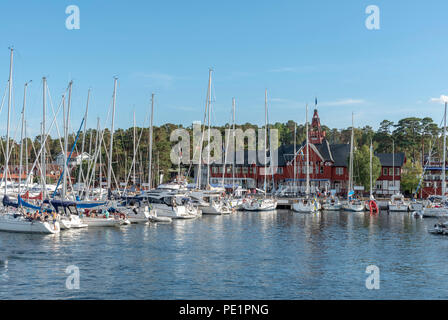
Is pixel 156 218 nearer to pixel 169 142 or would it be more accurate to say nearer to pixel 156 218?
pixel 156 218

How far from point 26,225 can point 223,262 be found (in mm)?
19782

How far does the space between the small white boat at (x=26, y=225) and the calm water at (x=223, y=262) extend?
3.18 feet

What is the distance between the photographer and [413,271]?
33062mm

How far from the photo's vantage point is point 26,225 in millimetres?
44719

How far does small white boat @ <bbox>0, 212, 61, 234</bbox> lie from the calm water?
3.18 ft

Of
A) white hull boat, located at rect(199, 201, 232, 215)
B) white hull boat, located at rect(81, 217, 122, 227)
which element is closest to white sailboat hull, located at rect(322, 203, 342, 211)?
white hull boat, located at rect(199, 201, 232, 215)

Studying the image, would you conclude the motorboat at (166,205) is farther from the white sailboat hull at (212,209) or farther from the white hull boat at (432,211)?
the white hull boat at (432,211)

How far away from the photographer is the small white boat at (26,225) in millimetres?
44469

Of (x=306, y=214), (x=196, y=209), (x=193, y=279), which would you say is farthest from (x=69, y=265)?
(x=306, y=214)

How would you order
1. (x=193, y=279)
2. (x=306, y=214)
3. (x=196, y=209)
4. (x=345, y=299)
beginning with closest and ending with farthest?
(x=345, y=299)
(x=193, y=279)
(x=196, y=209)
(x=306, y=214)

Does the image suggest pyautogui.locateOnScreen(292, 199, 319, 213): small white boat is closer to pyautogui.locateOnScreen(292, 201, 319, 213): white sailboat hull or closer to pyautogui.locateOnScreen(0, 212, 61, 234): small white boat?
pyautogui.locateOnScreen(292, 201, 319, 213): white sailboat hull

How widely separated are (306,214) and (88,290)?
51.7 meters

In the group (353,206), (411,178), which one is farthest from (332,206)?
(411,178)
